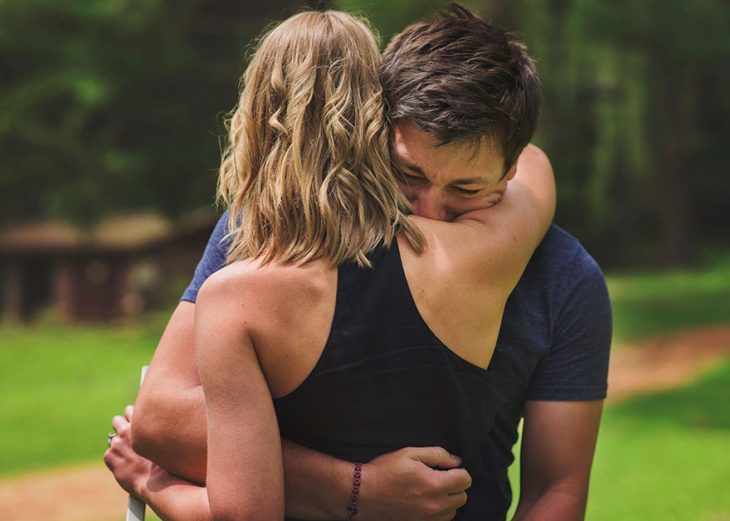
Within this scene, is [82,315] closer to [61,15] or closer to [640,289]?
[61,15]

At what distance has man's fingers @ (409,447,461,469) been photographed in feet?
Answer: 5.46

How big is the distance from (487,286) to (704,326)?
16529 millimetres

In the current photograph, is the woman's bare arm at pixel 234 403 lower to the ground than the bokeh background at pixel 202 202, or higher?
higher

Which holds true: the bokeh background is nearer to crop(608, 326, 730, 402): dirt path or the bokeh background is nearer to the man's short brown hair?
crop(608, 326, 730, 402): dirt path

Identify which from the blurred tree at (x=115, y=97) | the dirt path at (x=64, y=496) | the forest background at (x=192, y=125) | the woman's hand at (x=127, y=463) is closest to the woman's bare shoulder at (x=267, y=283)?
the woman's hand at (x=127, y=463)

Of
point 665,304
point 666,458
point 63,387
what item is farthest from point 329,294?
point 665,304

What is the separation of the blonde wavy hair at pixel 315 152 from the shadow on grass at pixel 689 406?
31.0 ft

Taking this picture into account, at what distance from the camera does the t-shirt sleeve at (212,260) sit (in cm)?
179

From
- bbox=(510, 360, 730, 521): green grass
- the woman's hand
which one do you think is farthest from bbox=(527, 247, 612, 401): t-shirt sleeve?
bbox=(510, 360, 730, 521): green grass

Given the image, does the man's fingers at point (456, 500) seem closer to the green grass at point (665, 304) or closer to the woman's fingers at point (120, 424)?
the woman's fingers at point (120, 424)

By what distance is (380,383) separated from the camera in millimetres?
1604

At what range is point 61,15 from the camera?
21703mm

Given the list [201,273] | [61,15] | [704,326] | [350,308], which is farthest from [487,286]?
[61,15]

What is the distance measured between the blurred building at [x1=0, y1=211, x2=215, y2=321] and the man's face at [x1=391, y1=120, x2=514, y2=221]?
2291 centimetres
